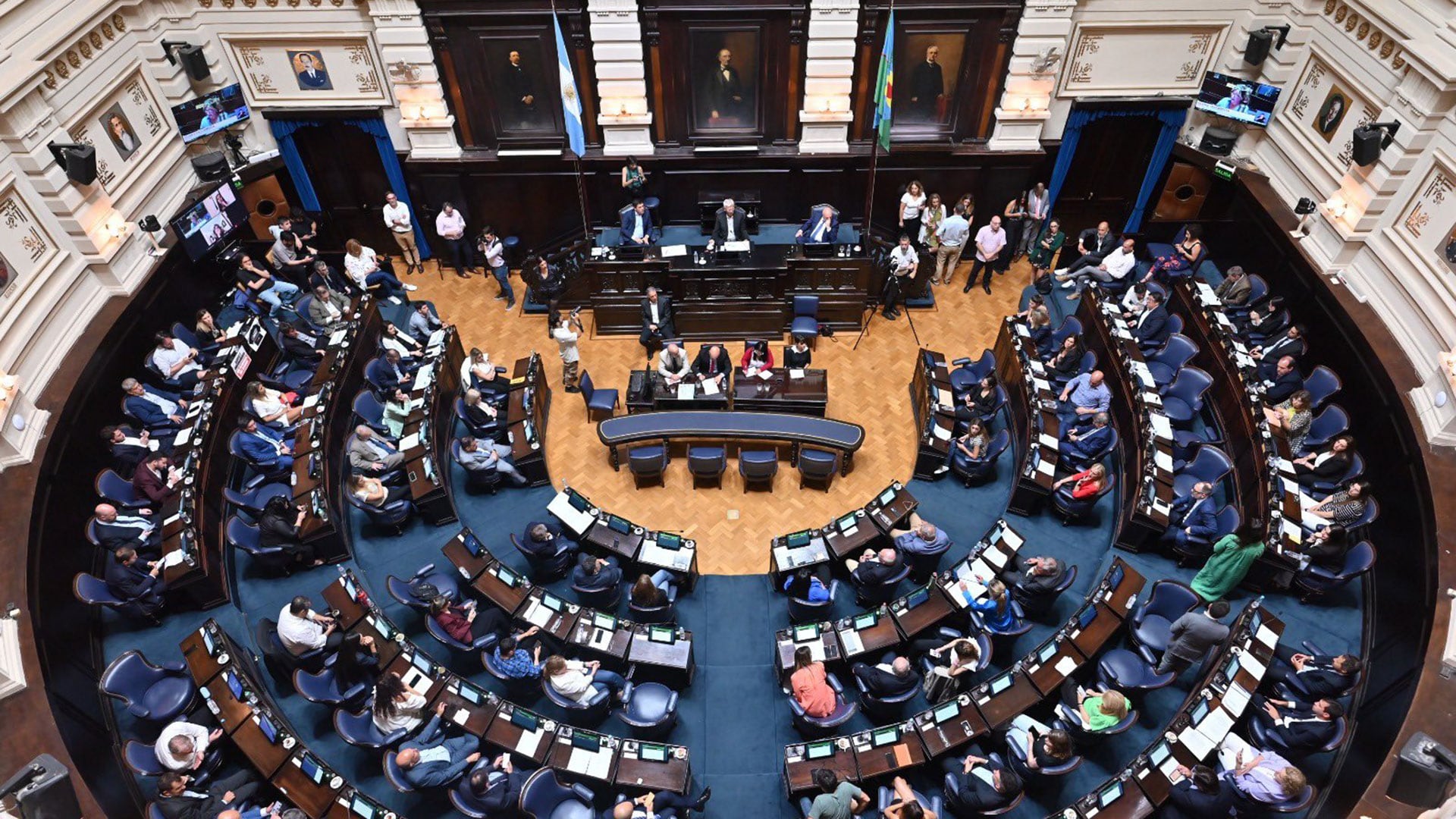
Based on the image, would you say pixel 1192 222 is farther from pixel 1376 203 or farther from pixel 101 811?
pixel 101 811

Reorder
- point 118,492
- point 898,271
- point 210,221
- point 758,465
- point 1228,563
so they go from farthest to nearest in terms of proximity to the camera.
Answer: point 898,271
point 210,221
point 758,465
point 118,492
point 1228,563

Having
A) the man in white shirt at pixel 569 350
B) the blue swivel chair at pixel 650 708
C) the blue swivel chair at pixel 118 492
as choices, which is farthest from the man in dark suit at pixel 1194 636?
the blue swivel chair at pixel 118 492

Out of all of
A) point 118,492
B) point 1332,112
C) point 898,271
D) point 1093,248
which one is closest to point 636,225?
point 898,271

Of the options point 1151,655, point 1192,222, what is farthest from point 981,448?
point 1192,222

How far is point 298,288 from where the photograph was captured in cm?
1297

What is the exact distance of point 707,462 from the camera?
10578mm

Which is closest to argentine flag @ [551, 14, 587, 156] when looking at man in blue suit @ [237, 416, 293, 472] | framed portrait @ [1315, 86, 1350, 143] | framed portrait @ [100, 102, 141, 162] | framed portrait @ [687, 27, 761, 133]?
framed portrait @ [687, 27, 761, 133]

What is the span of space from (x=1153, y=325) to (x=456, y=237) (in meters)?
11.2

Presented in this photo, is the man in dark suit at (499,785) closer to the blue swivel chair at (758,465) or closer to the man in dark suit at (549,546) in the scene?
the man in dark suit at (549,546)

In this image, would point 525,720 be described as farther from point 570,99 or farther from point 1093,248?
point 1093,248

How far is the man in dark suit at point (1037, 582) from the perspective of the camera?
8312mm

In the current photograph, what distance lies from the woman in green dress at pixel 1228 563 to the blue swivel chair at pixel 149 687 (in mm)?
10581

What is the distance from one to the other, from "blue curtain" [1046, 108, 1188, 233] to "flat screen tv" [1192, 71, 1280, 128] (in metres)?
0.48

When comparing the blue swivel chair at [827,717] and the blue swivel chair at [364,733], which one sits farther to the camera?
the blue swivel chair at [827,717]
